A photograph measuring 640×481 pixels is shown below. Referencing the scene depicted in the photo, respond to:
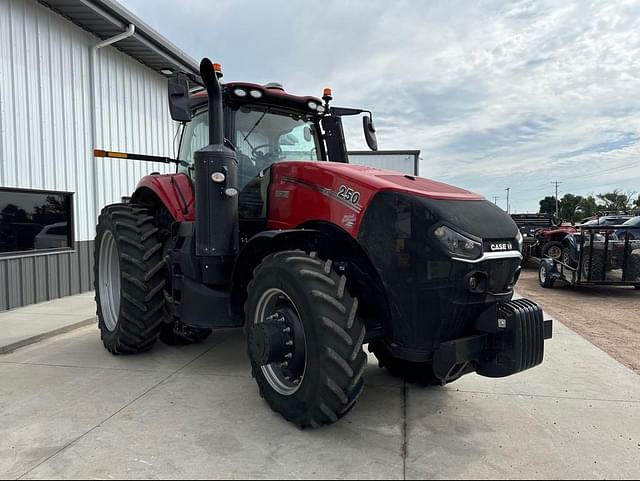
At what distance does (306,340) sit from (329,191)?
3.38 ft

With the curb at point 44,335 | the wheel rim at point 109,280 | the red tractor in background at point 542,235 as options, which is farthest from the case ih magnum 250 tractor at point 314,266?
the red tractor in background at point 542,235

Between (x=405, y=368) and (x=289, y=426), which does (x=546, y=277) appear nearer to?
A: (x=405, y=368)

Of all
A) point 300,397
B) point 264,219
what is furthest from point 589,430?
point 264,219

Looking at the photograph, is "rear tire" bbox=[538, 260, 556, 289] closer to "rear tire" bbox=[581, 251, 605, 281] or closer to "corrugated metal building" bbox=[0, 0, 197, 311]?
"rear tire" bbox=[581, 251, 605, 281]

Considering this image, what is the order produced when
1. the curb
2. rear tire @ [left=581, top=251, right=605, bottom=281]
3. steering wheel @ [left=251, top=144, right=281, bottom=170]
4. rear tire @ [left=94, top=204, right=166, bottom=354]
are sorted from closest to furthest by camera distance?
1. steering wheel @ [left=251, top=144, right=281, bottom=170]
2. rear tire @ [left=94, top=204, right=166, bottom=354]
3. the curb
4. rear tire @ [left=581, top=251, right=605, bottom=281]

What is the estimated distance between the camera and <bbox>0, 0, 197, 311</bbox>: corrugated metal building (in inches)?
267

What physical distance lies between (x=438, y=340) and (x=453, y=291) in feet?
1.07

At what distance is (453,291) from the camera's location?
2787 millimetres

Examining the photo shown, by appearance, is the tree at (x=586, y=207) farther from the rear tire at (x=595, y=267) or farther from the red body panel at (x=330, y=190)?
the red body panel at (x=330, y=190)

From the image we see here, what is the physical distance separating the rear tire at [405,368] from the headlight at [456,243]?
129cm

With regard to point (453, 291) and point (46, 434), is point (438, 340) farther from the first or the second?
point (46, 434)

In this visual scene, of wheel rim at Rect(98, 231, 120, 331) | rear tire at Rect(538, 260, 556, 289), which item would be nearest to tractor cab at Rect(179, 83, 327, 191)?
wheel rim at Rect(98, 231, 120, 331)

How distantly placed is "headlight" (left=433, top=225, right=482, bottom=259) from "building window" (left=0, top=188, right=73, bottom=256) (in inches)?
260

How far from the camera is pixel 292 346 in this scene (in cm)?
304
